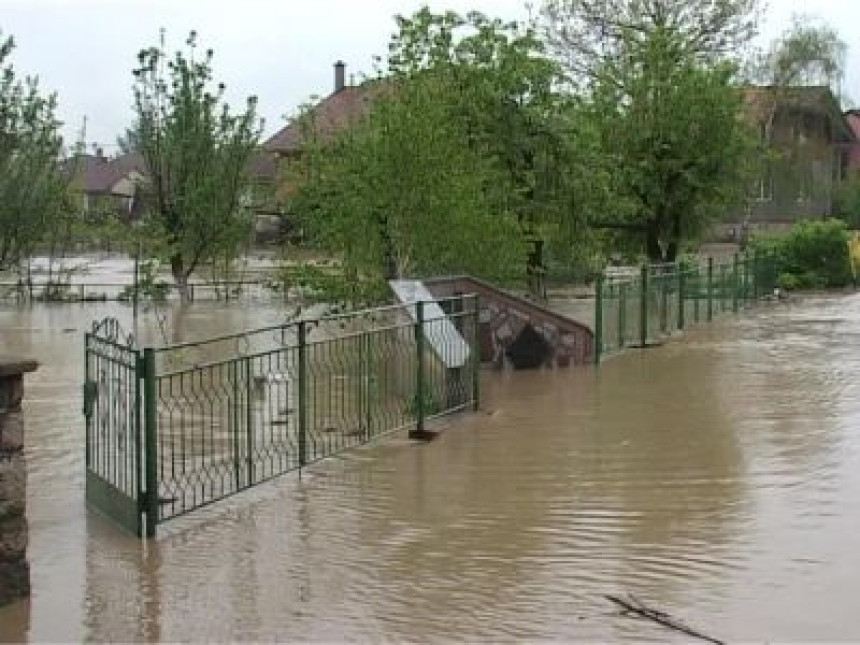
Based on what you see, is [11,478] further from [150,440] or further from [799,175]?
[799,175]

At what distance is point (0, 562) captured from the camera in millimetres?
6566

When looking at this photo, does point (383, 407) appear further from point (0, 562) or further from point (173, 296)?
point (173, 296)

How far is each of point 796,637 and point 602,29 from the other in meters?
34.3

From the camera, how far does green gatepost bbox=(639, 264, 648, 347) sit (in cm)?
2014

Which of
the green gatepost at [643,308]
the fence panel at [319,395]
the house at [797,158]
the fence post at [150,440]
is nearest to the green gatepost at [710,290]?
the green gatepost at [643,308]

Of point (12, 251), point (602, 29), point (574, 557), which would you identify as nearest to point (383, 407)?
point (574, 557)

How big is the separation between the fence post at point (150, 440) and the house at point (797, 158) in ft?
164

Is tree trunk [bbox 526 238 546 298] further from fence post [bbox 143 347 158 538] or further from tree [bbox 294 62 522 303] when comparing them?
fence post [bbox 143 347 158 538]

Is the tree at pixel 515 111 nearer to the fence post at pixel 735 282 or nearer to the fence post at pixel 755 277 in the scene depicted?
the fence post at pixel 735 282

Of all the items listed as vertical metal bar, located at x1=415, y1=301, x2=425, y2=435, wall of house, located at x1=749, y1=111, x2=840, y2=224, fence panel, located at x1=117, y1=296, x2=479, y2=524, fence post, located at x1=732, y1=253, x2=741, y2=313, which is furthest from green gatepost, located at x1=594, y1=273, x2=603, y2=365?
wall of house, located at x1=749, y1=111, x2=840, y2=224

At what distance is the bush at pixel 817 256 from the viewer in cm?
3516

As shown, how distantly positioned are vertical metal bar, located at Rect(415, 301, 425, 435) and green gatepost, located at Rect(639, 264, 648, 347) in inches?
341

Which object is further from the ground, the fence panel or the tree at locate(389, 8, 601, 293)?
the tree at locate(389, 8, 601, 293)

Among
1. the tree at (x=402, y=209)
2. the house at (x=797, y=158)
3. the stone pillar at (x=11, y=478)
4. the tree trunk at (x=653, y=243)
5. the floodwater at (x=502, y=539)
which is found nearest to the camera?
the floodwater at (x=502, y=539)
